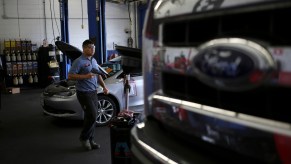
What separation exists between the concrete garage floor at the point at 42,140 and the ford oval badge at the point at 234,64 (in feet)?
12.2

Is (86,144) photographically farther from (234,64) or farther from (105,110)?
(234,64)

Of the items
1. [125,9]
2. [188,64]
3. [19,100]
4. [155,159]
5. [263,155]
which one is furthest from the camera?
[125,9]

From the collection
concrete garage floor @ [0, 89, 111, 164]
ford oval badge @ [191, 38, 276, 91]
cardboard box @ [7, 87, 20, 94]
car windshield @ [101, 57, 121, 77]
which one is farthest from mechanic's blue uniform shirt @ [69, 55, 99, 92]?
cardboard box @ [7, 87, 20, 94]

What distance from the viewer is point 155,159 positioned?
5.06 ft

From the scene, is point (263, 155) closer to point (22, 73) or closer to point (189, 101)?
point (189, 101)

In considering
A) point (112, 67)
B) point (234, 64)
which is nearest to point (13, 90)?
point (112, 67)

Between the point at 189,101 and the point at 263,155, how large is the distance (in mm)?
444

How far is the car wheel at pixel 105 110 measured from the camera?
662cm

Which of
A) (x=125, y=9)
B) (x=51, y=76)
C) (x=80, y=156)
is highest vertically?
(x=125, y=9)

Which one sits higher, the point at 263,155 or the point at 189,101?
the point at 189,101

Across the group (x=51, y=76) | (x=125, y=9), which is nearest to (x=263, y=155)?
(x=51, y=76)

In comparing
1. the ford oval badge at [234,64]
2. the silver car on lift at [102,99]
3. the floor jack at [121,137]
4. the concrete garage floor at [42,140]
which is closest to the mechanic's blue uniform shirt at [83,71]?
the concrete garage floor at [42,140]

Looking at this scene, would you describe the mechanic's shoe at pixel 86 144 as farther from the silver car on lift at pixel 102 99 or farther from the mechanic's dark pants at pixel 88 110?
the silver car on lift at pixel 102 99

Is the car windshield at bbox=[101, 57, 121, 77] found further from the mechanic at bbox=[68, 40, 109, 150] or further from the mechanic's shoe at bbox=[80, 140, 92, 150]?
the mechanic's shoe at bbox=[80, 140, 92, 150]
